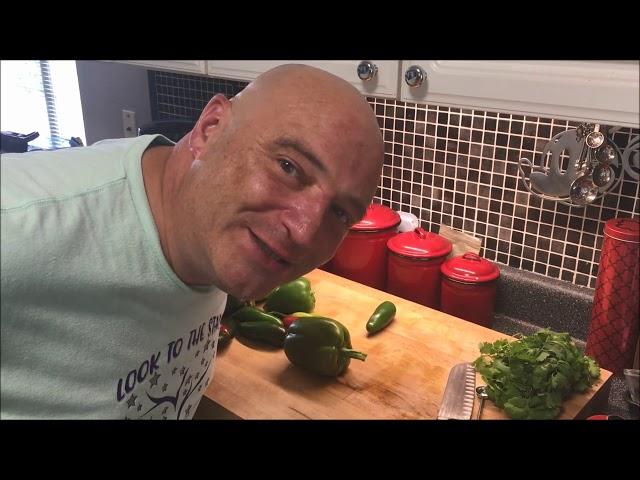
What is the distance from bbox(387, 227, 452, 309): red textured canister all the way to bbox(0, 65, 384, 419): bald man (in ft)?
1.87

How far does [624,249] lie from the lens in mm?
975

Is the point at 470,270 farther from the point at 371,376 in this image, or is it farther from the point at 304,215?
the point at 304,215

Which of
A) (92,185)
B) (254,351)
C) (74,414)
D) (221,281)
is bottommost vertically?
(254,351)

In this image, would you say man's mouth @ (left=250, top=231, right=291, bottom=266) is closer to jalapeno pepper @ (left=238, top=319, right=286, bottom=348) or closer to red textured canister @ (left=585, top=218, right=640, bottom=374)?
jalapeno pepper @ (left=238, top=319, right=286, bottom=348)

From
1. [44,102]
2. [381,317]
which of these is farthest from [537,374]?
[44,102]

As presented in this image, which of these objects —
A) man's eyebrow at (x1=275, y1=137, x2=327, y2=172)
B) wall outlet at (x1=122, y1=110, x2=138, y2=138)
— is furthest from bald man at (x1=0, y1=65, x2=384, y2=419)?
wall outlet at (x1=122, y1=110, x2=138, y2=138)

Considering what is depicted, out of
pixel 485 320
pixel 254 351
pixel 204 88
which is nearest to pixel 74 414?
pixel 254 351

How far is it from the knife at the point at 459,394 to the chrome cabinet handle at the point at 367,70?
1.69 feet

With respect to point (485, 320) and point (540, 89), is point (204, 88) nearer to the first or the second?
point (485, 320)

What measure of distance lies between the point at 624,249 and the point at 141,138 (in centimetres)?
80

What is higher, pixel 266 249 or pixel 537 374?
pixel 266 249

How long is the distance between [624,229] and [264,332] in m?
0.68

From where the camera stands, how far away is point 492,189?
1.26 m
